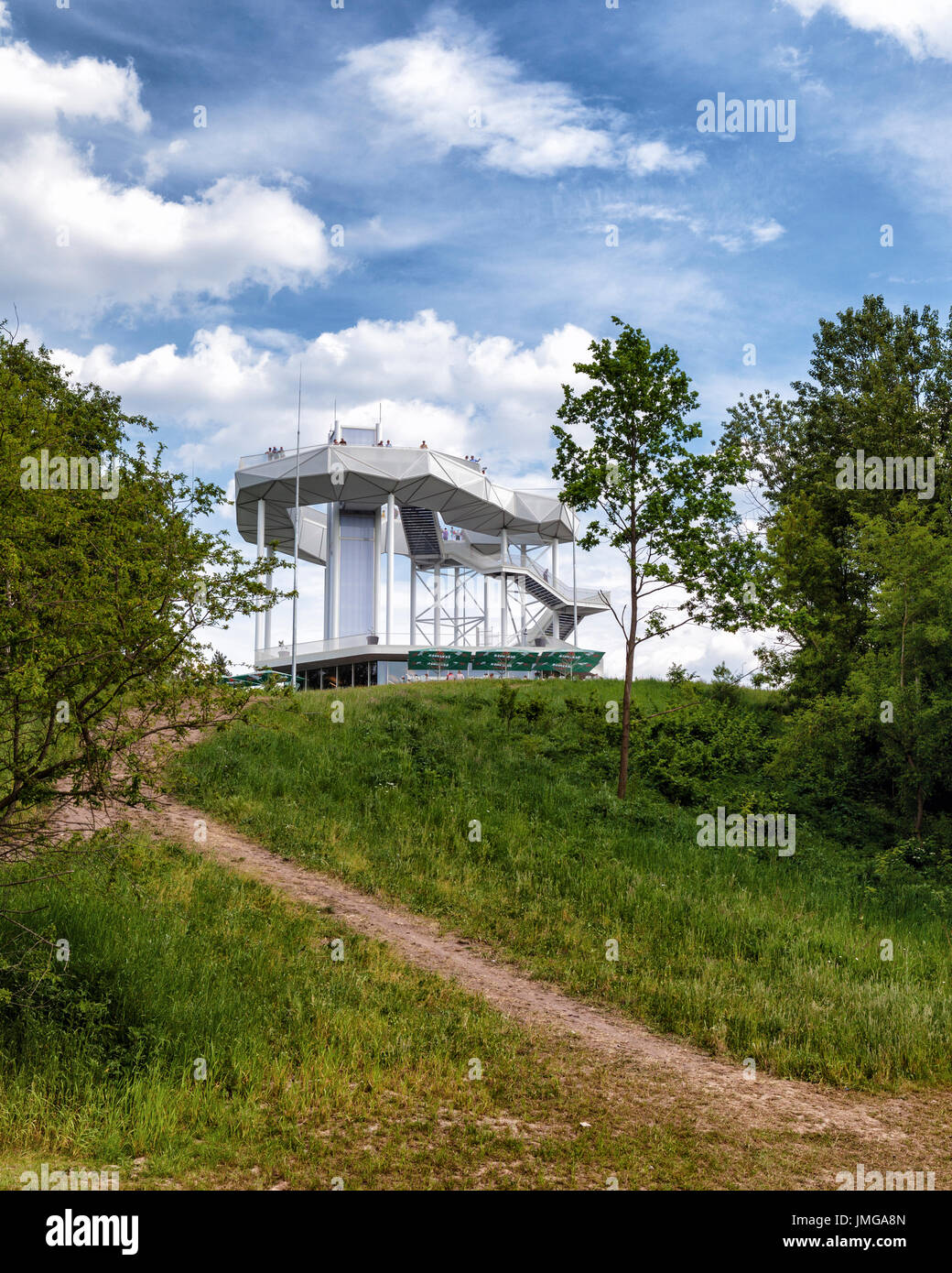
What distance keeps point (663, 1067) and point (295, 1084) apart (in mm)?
3689

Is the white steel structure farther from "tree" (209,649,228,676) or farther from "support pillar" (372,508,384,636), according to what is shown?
"tree" (209,649,228,676)

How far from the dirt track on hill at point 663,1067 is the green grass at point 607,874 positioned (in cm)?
38

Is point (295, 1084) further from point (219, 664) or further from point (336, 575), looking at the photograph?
point (336, 575)

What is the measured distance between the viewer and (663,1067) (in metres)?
9.08

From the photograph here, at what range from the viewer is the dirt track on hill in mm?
7824

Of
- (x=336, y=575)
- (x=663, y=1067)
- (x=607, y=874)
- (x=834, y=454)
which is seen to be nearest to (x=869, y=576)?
(x=834, y=454)

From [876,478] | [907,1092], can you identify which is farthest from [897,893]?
[876,478]

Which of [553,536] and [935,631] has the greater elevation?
[553,536]

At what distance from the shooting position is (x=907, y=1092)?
9000 millimetres

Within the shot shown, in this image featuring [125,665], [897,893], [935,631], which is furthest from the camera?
[935,631]

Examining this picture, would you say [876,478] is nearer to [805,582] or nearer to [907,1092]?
[805,582]

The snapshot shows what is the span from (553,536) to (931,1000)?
45.1 metres

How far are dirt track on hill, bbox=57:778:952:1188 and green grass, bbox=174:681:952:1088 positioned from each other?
0.38m
